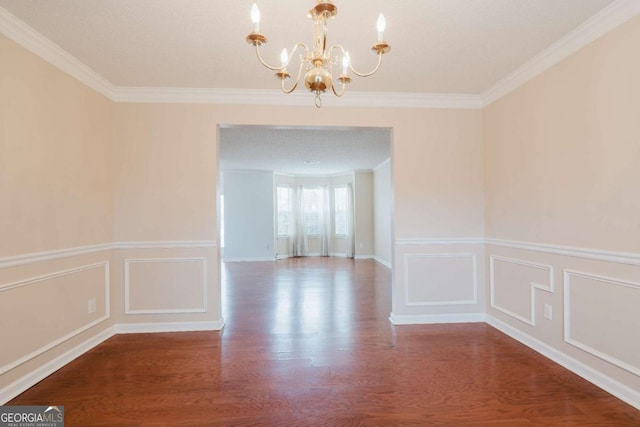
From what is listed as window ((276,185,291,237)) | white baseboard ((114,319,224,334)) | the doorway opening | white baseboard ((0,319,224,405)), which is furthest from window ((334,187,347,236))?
white baseboard ((114,319,224,334))

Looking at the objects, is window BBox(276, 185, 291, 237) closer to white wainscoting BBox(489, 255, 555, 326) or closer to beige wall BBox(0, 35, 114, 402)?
beige wall BBox(0, 35, 114, 402)

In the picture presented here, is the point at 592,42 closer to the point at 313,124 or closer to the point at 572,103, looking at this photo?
the point at 572,103

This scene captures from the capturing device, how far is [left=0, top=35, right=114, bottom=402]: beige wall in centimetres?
213

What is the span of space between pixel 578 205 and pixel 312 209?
767 cm

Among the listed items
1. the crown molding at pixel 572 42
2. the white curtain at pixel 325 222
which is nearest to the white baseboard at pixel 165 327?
the crown molding at pixel 572 42

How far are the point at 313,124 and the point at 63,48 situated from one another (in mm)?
2244

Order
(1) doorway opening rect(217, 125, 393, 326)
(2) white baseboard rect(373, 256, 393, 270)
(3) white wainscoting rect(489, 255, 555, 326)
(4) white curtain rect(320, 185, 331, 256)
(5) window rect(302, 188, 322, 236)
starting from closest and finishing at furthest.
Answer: (3) white wainscoting rect(489, 255, 555, 326)
(1) doorway opening rect(217, 125, 393, 326)
(2) white baseboard rect(373, 256, 393, 270)
(4) white curtain rect(320, 185, 331, 256)
(5) window rect(302, 188, 322, 236)

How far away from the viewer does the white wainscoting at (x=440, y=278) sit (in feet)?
11.6

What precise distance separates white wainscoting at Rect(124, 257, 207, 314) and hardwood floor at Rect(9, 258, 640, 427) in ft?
0.85

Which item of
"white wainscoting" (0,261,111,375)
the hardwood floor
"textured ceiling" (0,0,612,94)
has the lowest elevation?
the hardwood floor

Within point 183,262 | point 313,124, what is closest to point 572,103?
point 313,124

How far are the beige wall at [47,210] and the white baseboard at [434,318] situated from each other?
3109 millimetres

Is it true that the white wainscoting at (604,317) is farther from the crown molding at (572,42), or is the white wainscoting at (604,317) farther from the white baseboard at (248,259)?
the white baseboard at (248,259)

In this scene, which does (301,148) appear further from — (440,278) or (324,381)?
(324,381)
